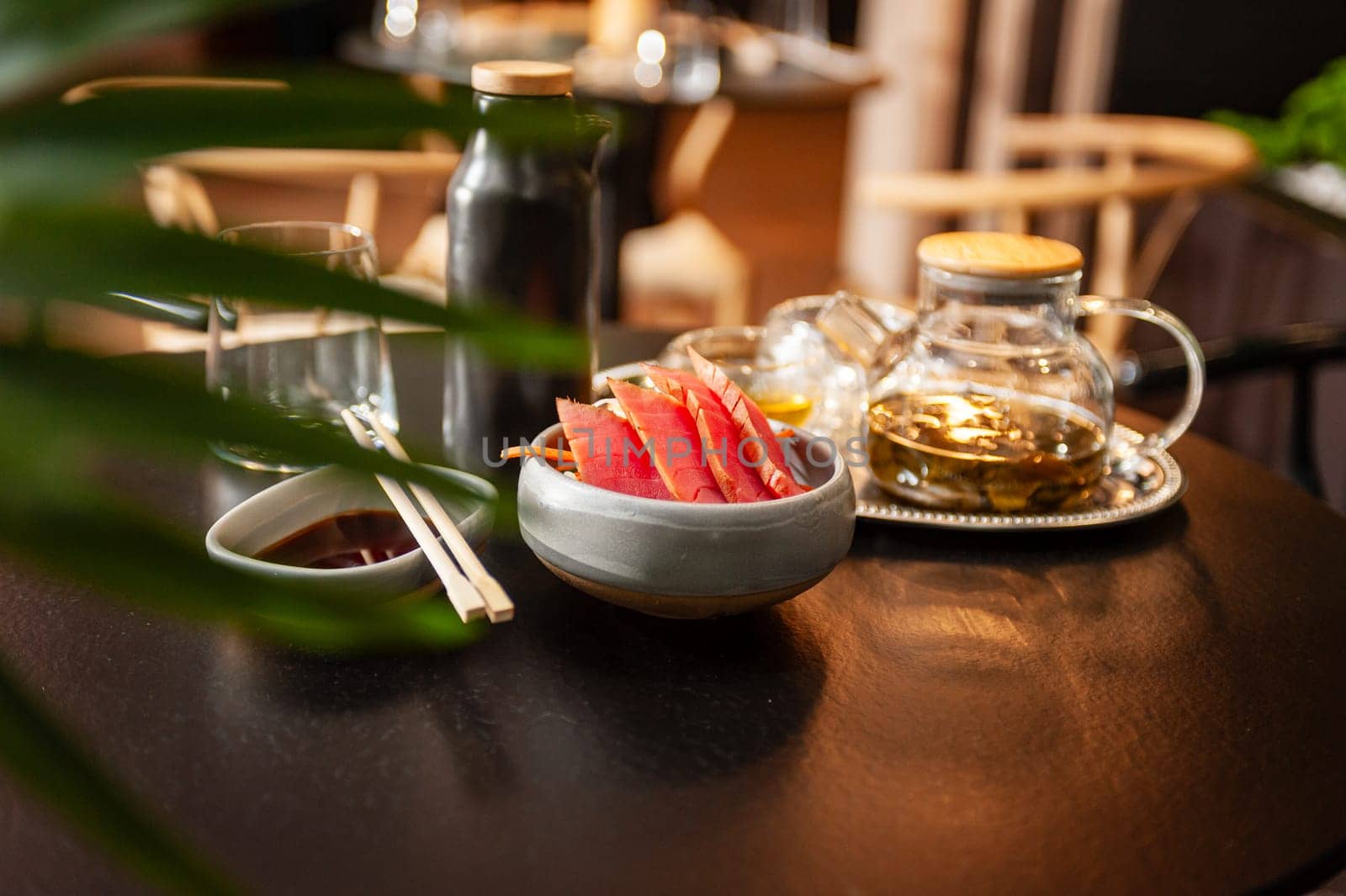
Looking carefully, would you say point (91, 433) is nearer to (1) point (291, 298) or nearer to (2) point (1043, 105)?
(1) point (291, 298)

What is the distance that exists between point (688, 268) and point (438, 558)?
1656 mm

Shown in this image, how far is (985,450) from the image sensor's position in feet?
2.53

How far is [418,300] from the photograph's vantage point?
211 mm

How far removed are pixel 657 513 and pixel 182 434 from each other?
0.40 meters

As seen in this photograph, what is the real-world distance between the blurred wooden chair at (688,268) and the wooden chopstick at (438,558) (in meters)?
1.44

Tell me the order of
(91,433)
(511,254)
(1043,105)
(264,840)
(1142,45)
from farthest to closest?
(1043,105) < (1142,45) < (511,254) < (264,840) < (91,433)

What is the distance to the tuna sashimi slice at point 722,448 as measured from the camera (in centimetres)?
64

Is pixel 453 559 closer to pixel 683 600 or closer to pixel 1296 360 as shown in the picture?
pixel 683 600

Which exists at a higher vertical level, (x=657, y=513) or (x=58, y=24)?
(x=58, y=24)

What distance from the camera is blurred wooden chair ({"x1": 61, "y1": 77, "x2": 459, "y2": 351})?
0.23m

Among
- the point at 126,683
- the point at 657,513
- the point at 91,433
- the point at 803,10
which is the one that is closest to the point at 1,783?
the point at 126,683

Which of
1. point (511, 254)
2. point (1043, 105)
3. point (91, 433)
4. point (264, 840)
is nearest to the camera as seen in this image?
point (91, 433)

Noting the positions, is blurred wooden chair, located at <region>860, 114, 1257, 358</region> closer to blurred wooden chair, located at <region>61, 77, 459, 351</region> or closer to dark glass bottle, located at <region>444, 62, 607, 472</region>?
blurred wooden chair, located at <region>61, 77, 459, 351</region>

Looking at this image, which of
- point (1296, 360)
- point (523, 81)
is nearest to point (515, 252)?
point (523, 81)
